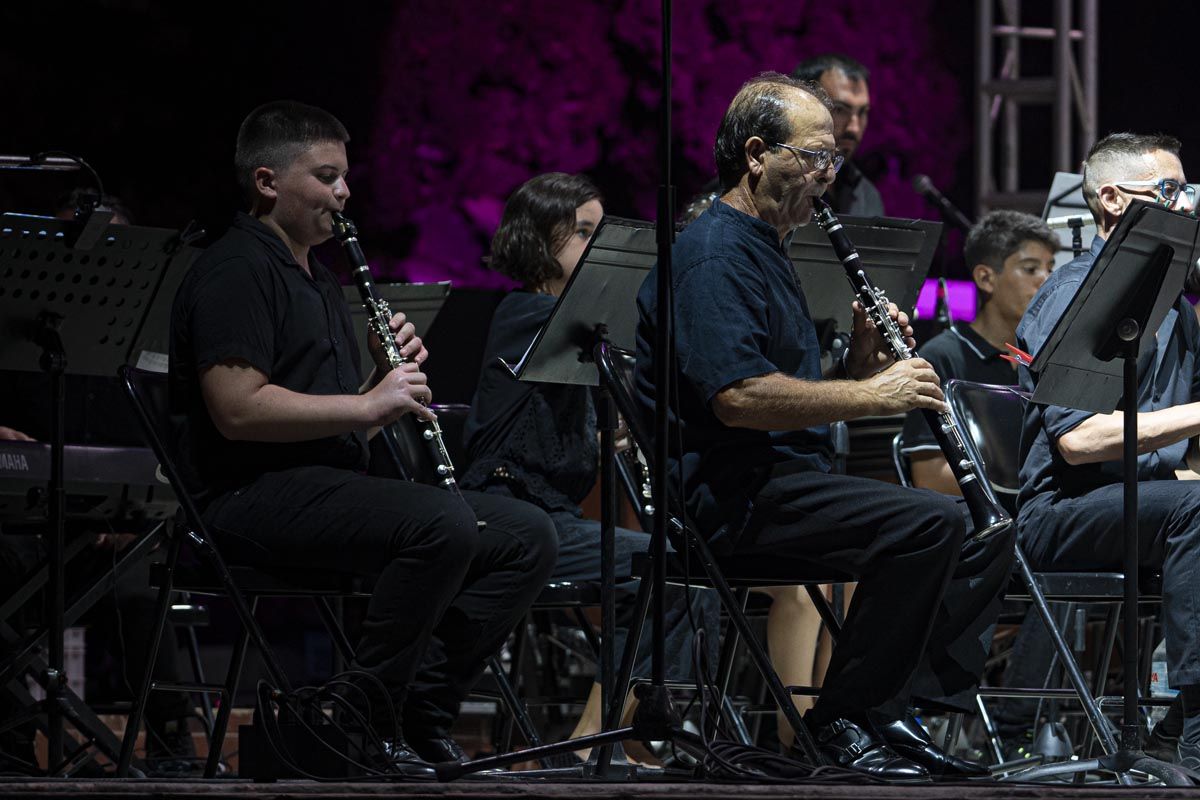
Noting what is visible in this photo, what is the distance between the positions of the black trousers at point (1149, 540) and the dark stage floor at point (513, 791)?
1.08m

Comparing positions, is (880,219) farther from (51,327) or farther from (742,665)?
(742,665)

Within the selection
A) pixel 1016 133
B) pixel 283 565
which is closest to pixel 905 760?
pixel 283 565

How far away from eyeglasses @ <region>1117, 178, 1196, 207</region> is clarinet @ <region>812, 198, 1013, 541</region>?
97cm

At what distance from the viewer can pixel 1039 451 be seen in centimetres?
379

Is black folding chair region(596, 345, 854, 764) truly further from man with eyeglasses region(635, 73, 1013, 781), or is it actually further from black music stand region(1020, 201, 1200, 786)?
black music stand region(1020, 201, 1200, 786)

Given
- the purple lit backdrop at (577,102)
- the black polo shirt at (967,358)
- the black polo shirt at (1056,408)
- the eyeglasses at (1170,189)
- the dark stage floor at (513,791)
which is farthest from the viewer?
the purple lit backdrop at (577,102)

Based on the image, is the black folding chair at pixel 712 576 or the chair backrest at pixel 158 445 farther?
the chair backrest at pixel 158 445

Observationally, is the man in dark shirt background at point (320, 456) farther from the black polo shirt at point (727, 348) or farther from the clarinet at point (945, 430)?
the clarinet at point (945, 430)

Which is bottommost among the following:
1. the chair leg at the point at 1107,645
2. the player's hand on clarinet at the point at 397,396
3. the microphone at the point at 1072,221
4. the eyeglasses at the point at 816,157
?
the chair leg at the point at 1107,645

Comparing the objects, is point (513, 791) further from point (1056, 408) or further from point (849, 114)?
point (849, 114)

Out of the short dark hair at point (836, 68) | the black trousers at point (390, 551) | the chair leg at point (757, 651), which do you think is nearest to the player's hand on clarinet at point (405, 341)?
the black trousers at point (390, 551)

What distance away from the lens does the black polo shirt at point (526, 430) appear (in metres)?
4.05

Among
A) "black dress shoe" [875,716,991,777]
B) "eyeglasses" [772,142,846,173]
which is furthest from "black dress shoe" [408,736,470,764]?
"eyeglasses" [772,142,846,173]

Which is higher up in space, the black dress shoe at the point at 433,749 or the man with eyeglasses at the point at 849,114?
the man with eyeglasses at the point at 849,114
